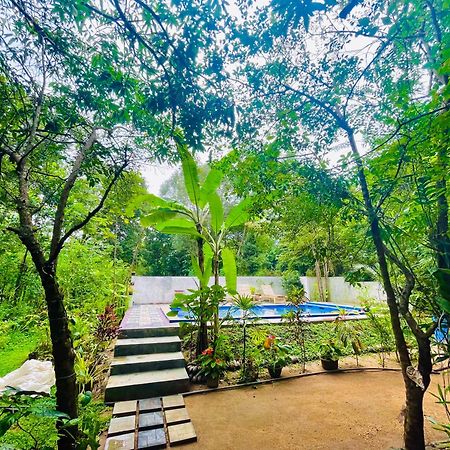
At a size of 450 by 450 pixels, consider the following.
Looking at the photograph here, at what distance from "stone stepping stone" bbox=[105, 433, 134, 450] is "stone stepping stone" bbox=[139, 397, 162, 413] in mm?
471

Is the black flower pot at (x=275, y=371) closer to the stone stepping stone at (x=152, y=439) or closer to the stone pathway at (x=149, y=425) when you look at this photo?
the stone pathway at (x=149, y=425)

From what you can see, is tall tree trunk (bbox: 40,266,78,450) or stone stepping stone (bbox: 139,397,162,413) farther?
stone stepping stone (bbox: 139,397,162,413)

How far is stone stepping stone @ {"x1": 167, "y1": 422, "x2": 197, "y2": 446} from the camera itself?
7.93 ft

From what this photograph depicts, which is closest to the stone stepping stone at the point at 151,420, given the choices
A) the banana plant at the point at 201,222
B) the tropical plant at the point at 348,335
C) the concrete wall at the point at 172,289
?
the banana plant at the point at 201,222

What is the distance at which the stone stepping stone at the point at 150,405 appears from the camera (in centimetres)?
294

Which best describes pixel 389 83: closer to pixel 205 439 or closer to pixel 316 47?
pixel 316 47

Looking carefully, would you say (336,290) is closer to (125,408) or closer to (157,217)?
(157,217)

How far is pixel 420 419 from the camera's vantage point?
2072 millimetres

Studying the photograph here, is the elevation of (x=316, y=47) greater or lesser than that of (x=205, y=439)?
greater

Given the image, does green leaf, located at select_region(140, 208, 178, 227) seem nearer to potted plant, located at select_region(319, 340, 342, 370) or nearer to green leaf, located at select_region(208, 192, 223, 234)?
green leaf, located at select_region(208, 192, 223, 234)

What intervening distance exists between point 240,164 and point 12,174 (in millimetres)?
2133

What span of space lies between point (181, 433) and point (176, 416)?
1.06 feet

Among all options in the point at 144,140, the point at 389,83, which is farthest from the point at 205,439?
the point at 389,83

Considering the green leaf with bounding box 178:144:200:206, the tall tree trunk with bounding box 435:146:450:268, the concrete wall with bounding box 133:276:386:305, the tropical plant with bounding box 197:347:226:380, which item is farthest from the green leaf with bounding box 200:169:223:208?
the concrete wall with bounding box 133:276:386:305
